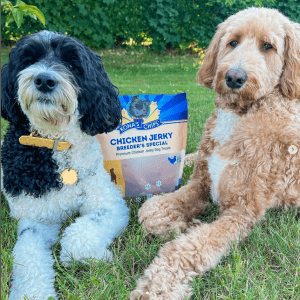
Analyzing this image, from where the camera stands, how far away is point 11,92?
1888 mm

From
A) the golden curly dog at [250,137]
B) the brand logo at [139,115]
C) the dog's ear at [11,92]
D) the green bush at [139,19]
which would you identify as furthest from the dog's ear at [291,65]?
the green bush at [139,19]

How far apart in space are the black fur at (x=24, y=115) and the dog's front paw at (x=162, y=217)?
0.58 m

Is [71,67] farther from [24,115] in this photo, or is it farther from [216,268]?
[216,268]

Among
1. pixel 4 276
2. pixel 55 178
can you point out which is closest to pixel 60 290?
pixel 4 276

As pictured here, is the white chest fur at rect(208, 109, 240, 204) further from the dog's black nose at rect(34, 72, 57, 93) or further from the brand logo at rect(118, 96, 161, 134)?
the dog's black nose at rect(34, 72, 57, 93)

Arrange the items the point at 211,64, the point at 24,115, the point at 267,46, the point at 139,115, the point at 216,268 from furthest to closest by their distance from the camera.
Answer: the point at 139,115 → the point at 211,64 → the point at 24,115 → the point at 267,46 → the point at 216,268

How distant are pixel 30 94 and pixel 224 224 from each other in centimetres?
128

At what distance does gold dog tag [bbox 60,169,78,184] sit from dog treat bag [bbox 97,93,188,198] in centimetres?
54

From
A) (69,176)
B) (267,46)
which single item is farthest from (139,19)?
(69,176)

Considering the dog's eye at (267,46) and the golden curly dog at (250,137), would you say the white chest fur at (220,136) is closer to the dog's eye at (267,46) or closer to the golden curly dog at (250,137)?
the golden curly dog at (250,137)

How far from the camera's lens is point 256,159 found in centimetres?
183

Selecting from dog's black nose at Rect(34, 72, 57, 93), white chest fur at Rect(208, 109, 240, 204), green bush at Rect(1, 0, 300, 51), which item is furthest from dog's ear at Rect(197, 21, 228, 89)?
green bush at Rect(1, 0, 300, 51)

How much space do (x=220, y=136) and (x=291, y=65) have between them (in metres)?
0.57

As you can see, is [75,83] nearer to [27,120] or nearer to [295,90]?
[27,120]
